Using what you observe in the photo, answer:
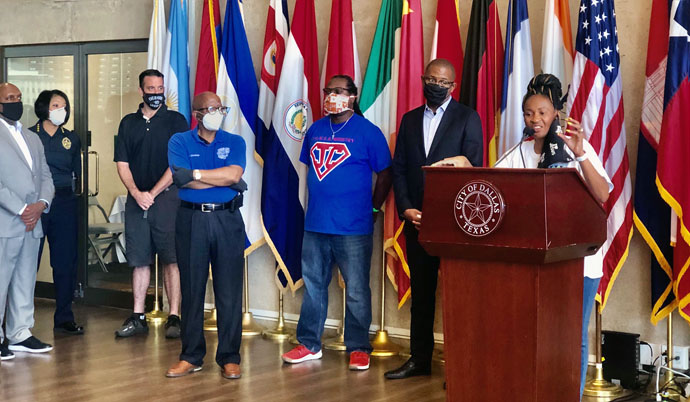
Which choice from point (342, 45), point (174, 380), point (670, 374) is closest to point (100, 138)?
point (342, 45)

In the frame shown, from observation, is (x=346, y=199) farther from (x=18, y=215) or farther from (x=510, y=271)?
(x=510, y=271)

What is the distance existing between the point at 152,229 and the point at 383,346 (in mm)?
1767

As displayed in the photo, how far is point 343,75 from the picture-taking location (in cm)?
518

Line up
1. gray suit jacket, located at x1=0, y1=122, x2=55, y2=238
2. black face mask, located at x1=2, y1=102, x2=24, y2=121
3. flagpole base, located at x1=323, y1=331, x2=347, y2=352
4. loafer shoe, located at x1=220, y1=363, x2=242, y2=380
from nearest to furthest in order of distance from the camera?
loafer shoe, located at x1=220, y1=363, x2=242, y2=380
gray suit jacket, located at x1=0, y1=122, x2=55, y2=238
black face mask, located at x1=2, y1=102, x2=24, y2=121
flagpole base, located at x1=323, y1=331, x2=347, y2=352

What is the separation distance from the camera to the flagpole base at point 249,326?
6082 mm

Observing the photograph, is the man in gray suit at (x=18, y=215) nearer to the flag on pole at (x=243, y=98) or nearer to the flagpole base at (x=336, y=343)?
the flag on pole at (x=243, y=98)

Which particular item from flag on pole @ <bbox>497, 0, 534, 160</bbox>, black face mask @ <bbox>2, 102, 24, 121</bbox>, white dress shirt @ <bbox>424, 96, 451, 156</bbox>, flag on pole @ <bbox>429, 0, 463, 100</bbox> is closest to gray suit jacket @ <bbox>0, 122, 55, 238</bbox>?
black face mask @ <bbox>2, 102, 24, 121</bbox>

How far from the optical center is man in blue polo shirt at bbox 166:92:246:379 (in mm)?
4668

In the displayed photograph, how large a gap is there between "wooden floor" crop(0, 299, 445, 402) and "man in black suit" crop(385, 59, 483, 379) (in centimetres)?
28

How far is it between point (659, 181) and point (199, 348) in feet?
8.49

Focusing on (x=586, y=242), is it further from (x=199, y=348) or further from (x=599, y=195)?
(x=199, y=348)

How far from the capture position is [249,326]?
20.2 feet

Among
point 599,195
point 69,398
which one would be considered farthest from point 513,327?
point 69,398

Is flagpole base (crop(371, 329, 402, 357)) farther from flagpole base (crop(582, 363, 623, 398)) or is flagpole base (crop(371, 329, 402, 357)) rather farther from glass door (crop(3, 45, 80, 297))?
glass door (crop(3, 45, 80, 297))
